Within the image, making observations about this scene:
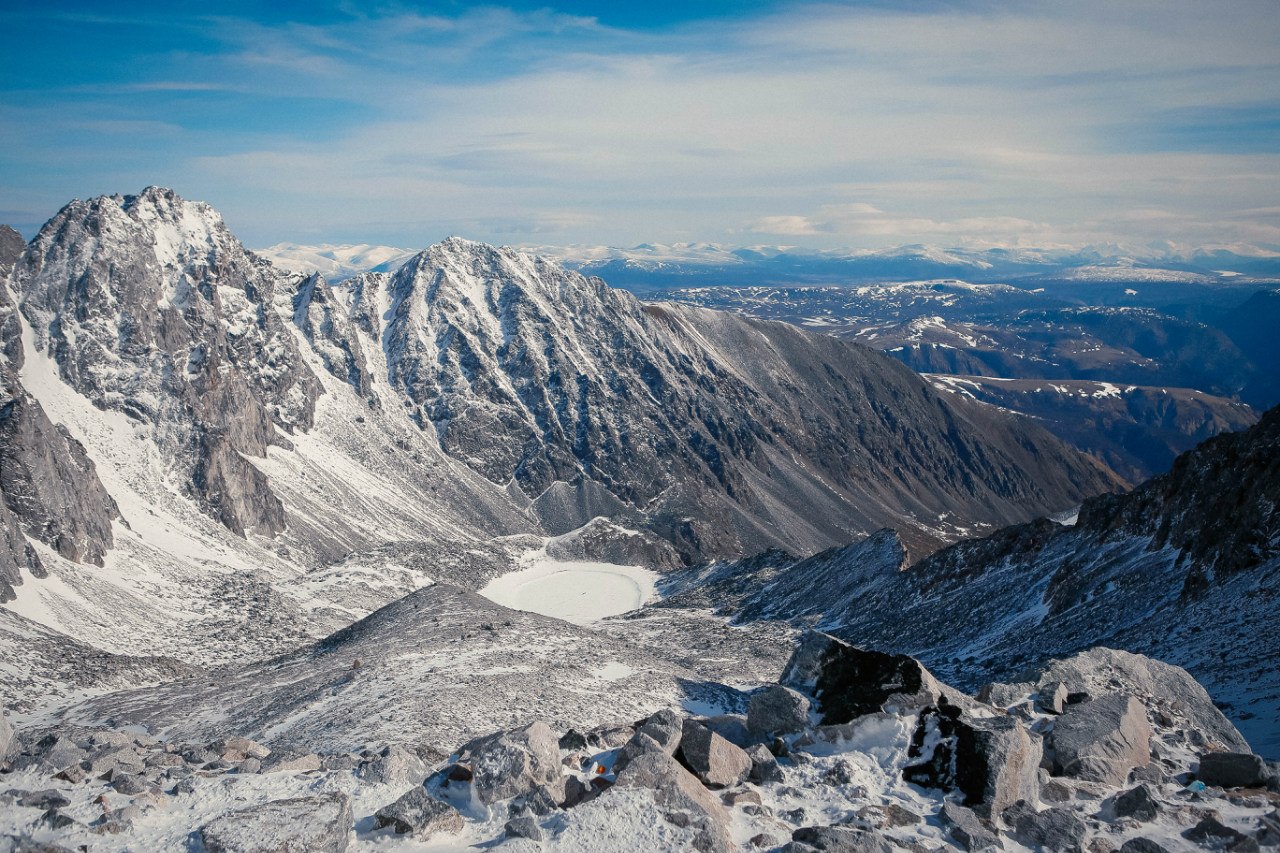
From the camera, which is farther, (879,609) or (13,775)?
(879,609)

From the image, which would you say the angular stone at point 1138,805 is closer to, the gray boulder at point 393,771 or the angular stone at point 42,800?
the gray boulder at point 393,771

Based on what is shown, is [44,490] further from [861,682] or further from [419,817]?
[861,682]

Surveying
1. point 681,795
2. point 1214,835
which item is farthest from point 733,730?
point 1214,835

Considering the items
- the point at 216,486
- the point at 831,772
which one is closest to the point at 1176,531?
the point at 831,772

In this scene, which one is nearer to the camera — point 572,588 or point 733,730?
point 733,730

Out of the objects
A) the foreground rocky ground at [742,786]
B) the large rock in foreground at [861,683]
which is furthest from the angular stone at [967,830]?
the large rock in foreground at [861,683]

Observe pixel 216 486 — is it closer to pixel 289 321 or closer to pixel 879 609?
pixel 289 321
